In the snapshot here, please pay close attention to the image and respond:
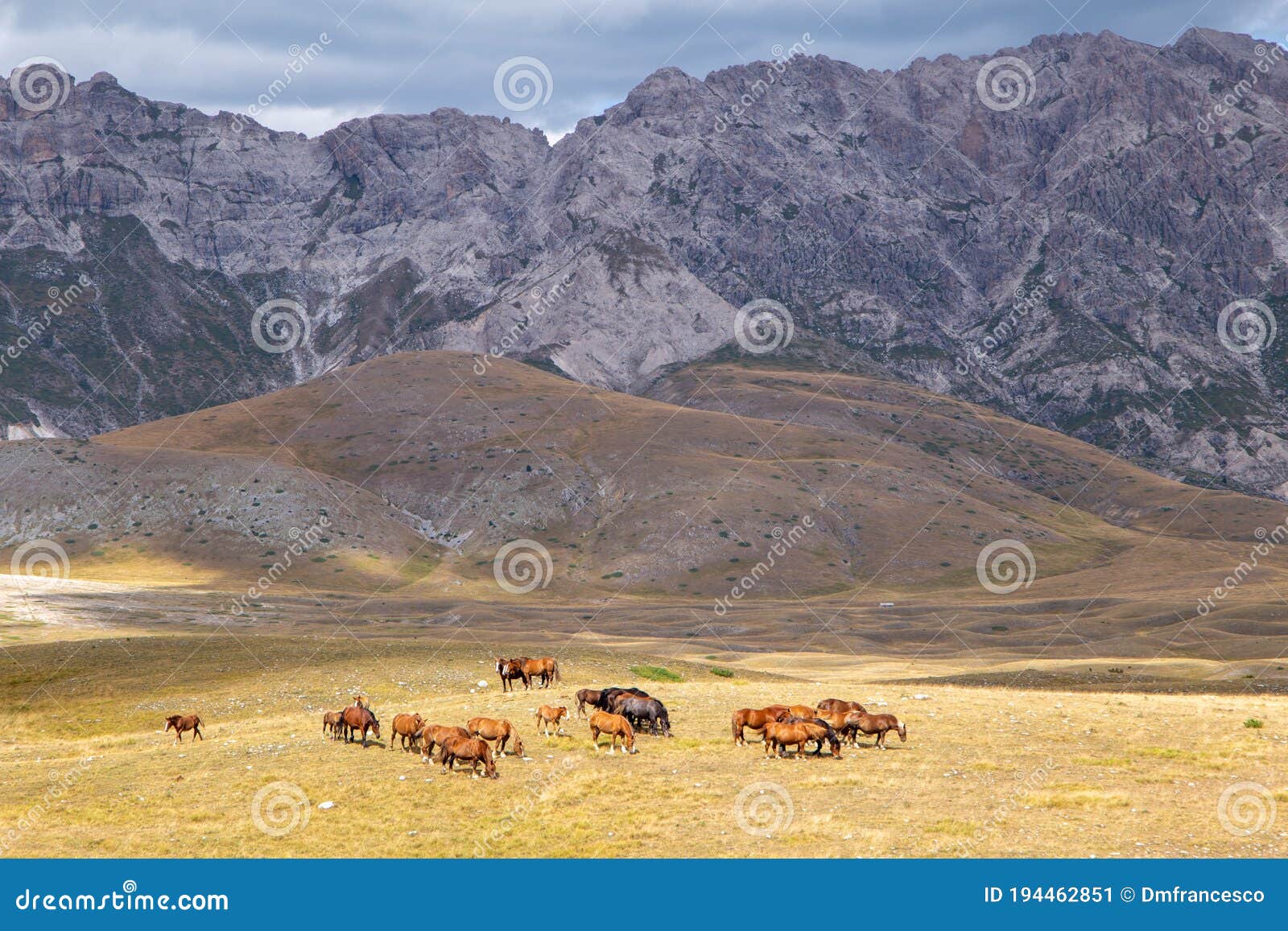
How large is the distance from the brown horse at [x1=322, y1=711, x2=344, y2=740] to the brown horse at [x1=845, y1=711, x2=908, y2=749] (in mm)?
14809

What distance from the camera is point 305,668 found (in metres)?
45.2

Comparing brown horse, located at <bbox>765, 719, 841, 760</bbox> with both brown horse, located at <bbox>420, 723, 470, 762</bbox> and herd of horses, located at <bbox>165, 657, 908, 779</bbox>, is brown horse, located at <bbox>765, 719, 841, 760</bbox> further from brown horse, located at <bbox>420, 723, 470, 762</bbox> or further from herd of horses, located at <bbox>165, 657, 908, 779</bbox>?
brown horse, located at <bbox>420, 723, 470, 762</bbox>

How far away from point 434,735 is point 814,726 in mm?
10056

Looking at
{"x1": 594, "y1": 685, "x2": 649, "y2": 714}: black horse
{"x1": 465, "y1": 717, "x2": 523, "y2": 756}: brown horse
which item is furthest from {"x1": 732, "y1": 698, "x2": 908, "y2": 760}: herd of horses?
{"x1": 465, "y1": 717, "x2": 523, "y2": 756}: brown horse

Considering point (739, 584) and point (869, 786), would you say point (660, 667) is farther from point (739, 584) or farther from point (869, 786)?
point (739, 584)

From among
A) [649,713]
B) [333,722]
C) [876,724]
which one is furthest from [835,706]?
[333,722]

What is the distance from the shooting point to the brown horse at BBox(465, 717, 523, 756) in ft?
92.3

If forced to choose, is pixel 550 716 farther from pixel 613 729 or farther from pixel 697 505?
pixel 697 505

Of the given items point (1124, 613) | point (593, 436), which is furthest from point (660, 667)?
point (593, 436)

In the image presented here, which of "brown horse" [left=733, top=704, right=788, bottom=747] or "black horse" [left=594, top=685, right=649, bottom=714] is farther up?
"black horse" [left=594, top=685, right=649, bottom=714]

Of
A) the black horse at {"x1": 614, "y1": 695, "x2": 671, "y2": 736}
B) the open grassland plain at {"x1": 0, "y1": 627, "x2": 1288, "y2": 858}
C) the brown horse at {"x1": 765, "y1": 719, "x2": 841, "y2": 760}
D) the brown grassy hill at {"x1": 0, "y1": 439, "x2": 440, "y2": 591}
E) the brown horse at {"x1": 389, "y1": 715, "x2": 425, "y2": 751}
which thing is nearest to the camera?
the open grassland plain at {"x1": 0, "y1": 627, "x2": 1288, "y2": 858}

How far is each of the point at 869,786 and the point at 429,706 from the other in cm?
1642

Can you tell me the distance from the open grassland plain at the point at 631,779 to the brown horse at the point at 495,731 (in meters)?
0.37

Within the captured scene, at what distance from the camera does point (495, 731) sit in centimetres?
2816
